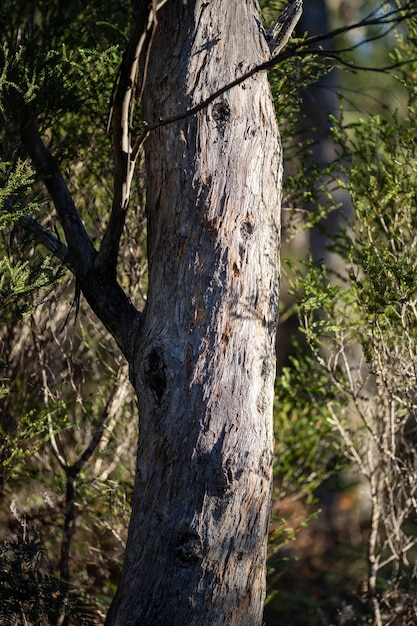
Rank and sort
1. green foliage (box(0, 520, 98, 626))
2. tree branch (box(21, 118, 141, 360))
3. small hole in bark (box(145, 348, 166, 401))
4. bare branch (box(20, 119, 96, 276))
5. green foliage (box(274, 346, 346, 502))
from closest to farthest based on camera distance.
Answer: small hole in bark (box(145, 348, 166, 401)) < green foliage (box(0, 520, 98, 626)) < tree branch (box(21, 118, 141, 360)) < bare branch (box(20, 119, 96, 276)) < green foliage (box(274, 346, 346, 502))

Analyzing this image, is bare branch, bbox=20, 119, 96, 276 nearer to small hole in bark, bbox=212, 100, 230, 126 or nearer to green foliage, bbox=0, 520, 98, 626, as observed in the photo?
small hole in bark, bbox=212, 100, 230, 126

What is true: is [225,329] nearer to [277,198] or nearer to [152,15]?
[277,198]

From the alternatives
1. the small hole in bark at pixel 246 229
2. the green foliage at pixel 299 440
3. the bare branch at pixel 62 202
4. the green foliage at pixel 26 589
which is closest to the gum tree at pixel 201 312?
the small hole in bark at pixel 246 229

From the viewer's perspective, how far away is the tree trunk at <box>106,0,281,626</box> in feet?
9.02

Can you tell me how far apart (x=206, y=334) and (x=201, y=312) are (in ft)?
0.34

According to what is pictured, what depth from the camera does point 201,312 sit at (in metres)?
2.90

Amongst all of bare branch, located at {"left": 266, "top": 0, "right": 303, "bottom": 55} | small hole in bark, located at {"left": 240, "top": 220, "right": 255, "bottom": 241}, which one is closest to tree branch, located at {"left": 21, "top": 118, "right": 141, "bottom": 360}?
small hole in bark, located at {"left": 240, "top": 220, "right": 255, "bottom": 241}

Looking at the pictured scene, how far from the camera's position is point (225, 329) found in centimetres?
290

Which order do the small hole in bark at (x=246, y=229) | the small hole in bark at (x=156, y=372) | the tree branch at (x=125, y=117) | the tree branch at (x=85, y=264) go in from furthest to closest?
1. the tree branch at (x=85, y=264)
2. the small hole in bark at (x=246, y=229)
3. the small hole in bark at (x=156, y=372)
4. the tree branch at (x=125, y=117)

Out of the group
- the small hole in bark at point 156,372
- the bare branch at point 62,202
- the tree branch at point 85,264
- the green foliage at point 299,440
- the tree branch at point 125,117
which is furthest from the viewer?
the green foliage at point 299,440

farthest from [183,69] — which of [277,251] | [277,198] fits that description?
[277,251]

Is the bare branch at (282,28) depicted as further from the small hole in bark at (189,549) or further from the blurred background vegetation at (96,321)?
the small hole in bark at (189,549)

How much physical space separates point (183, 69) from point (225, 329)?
126 cm

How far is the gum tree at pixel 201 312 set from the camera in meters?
2.75
